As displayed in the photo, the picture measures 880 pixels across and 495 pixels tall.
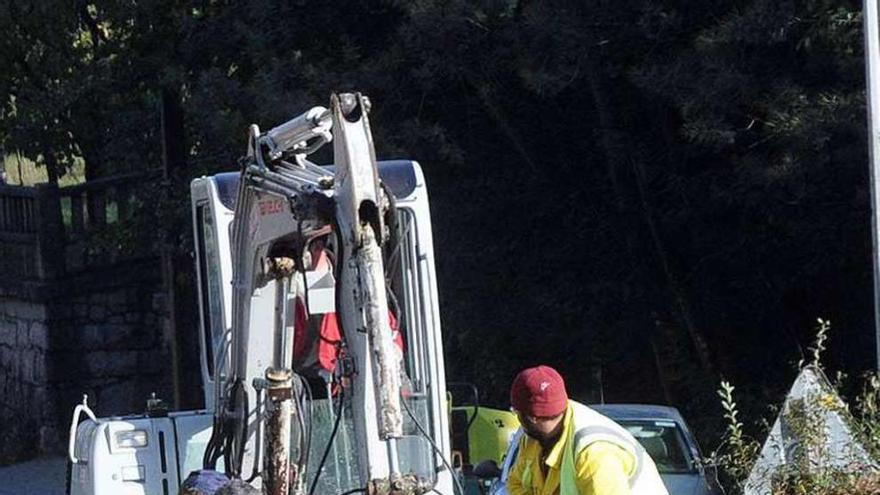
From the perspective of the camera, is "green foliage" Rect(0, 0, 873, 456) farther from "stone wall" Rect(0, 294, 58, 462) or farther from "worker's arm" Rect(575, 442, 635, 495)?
"worker's arm" Rect(575, 442, 635, 495)

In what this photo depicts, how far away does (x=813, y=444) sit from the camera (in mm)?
7262

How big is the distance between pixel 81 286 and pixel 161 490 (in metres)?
12.0

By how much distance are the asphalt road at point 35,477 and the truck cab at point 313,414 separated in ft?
30.0

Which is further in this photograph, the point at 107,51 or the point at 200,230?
the point at 107,51

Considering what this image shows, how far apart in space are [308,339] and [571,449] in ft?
8.96

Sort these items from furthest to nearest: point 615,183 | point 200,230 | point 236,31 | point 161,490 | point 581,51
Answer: point 236,31
point 615,183
point 581,51
point 200,230
point 161,490

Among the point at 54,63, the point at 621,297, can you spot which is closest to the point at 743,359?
the point at 621,297

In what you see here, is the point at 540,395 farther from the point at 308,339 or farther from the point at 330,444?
the point at 308,339

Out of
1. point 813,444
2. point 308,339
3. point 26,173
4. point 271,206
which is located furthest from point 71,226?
point 813,444

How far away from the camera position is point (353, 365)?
6133 millimetres

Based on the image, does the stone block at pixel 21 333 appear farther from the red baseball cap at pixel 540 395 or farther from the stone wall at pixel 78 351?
the red baseball cap at pixel 540 395

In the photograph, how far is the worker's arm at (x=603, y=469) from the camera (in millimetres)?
5047

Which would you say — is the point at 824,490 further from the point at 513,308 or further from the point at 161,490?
the point at 513,308

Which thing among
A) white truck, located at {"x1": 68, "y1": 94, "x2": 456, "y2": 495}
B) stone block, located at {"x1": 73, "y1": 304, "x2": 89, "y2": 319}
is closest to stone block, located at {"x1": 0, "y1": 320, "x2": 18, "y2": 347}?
stone block, located at {"x1": 73, "y1": 304, "x2": 89, "y2": 319}
